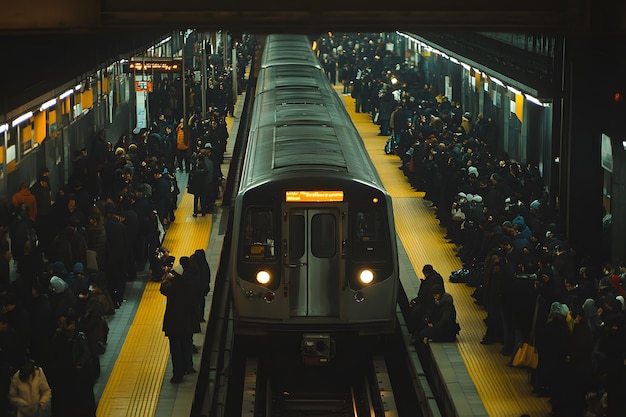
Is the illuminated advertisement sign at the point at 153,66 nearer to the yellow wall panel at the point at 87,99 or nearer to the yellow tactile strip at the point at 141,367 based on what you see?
the yellow wall panel at the point at 87,99

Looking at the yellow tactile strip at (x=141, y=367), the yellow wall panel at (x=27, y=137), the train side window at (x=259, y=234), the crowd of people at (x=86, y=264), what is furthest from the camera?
the yellow wall panel at (x=27, y=137)

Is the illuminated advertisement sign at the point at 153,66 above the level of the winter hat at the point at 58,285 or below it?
above

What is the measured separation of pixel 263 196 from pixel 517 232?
153 inches

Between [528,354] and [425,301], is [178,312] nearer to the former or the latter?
[425,301]

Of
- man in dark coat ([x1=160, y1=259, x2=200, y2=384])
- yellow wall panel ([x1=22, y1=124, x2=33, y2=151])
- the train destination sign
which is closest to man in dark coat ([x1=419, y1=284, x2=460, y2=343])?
the train destination sign

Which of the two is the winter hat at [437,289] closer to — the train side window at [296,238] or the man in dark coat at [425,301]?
the man in dark coat at [425,301]

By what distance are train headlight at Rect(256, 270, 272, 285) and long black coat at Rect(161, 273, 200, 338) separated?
29.5 inches

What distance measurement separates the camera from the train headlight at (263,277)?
14188 millimetres

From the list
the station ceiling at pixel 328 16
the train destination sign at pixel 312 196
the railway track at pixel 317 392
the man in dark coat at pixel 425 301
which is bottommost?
the railway track at pixel 317 392

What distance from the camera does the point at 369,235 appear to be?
14.3 metres

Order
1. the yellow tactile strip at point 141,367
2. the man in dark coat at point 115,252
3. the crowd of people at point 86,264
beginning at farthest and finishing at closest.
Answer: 1. the man in dark coat at point 115,252
2. the yellow tactile strip at point 141,367
3. the crowd of people at point 86,264

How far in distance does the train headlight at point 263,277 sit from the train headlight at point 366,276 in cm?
Answer: 99

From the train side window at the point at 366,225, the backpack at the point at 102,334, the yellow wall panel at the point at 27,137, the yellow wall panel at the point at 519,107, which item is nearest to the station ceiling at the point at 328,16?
the train side window at the point at 366,225

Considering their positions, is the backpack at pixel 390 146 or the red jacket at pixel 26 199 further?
the backpack at pixel 390 146
